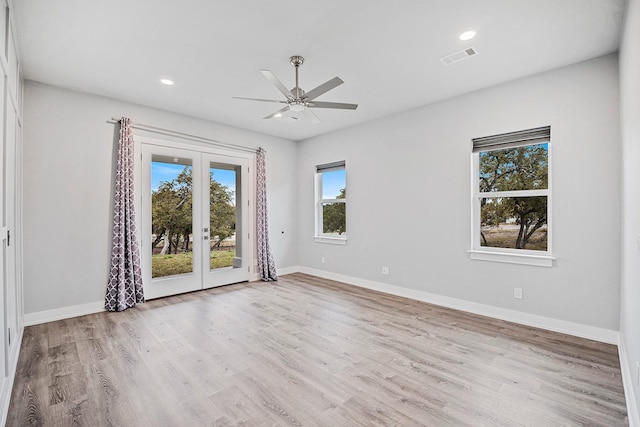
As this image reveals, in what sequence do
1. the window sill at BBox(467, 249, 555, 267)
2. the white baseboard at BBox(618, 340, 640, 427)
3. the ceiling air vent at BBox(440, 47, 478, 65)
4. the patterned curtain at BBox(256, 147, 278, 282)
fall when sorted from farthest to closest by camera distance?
the patterned curtain at BBox(256, 147, 278, 282) → the window sill at BBox(467, 249, 555, 267) → the ceiling air vent at BBox(440, 47, 478, 65) → the white baseboard at BBox(618, 340, 640, 427)

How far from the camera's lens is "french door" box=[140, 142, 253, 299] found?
4484 millimetres

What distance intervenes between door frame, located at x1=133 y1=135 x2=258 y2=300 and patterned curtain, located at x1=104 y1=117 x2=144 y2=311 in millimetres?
177

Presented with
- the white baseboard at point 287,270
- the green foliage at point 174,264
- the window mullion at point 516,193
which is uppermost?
the window mullion at point 516,193

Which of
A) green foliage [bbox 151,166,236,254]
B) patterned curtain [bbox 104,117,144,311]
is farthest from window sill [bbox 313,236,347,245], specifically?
patterned curtain [bbox 104,117,144,311]

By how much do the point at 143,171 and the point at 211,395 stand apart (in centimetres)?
339

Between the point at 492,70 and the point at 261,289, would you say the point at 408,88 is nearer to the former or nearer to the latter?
the point at 492,70

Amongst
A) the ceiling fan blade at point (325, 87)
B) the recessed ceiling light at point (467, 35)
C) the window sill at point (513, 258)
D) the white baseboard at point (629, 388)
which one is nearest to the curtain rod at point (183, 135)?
the ceiling fan blade at point (325, 87)

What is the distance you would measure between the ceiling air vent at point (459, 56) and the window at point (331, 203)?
2.69 metres

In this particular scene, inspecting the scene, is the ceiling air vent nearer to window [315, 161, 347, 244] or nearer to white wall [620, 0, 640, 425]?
white wall [620, 0, 640, 425]

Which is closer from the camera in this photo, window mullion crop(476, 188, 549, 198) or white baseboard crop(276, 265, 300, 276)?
window mullion crop(476, 188, 549, 198)

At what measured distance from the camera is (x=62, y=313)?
3.72 meters

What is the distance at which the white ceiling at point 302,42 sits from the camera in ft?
7.64

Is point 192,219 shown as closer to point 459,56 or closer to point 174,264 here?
point 174,264

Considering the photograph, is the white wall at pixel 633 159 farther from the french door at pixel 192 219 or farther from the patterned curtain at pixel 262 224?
the french door at pixel 192 219
